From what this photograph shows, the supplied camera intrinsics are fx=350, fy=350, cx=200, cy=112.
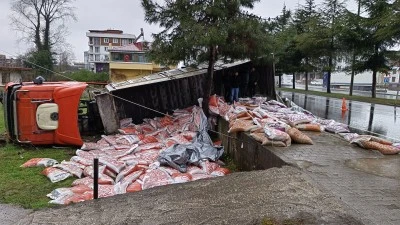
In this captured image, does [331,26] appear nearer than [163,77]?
No

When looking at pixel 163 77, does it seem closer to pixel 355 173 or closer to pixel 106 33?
pixel 355 173

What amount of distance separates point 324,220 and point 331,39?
105 feet

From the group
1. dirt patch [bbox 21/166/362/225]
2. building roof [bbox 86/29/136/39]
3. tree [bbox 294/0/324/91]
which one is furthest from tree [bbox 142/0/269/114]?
building roof [bbox 86/29/136/39]

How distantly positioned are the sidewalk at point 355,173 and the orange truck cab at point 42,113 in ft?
19.8

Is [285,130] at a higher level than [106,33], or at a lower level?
lower

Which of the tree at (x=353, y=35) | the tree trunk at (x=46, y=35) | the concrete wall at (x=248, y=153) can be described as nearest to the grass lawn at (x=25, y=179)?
the concrete wall at (x=248, y=153)

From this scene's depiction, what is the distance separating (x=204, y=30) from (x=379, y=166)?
19.5ft

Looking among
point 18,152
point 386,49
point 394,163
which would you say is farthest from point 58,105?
point 386,49

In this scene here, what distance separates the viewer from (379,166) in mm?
5250

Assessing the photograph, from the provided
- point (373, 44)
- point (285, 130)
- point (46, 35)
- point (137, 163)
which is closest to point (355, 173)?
point (285, 130)

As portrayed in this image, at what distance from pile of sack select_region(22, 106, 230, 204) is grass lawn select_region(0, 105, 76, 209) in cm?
21

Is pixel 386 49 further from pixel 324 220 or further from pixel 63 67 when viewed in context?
pixel 63 67

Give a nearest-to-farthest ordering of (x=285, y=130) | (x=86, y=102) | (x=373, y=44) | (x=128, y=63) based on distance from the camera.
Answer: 1. (x=285, y=130)
2. (x=86, y=102)
3. (x=373, y=44)
4. (x=128, y=63)

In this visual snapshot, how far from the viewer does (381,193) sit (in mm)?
4004
